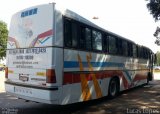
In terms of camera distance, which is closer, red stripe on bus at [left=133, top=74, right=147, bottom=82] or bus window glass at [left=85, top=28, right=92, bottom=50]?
bus window glass at [left=85, top=28, right=92, bottom=50]

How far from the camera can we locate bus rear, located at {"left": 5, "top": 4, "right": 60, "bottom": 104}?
25.1 feet

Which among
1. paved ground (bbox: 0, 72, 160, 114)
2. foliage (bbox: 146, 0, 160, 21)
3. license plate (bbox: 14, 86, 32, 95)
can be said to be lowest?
paved ground (bbox: 0, 72, 160, 114)

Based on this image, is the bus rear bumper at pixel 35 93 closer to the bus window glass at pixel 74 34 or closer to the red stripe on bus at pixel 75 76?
the red stripe on bus at pixel 75 76

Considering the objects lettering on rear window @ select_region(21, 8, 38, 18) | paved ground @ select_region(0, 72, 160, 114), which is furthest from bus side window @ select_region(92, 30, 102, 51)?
lettering on rear window @ select_region(21, 8, 38, 18)

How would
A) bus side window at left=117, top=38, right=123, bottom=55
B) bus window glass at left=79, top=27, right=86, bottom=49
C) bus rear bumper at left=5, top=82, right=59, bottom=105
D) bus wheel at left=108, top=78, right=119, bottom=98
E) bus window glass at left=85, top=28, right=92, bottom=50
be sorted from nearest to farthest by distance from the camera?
→ bus rear bumper at left=5, top=82, right=59, bottom=105
bus window glass at left=79, top=27, right=86, bottom=49
bus window glass at left=85, top=28, right=92, bottom=50
bus wheel at left=108, top=78, right=119, bottom=98
bus side window at left=117, top=38, right=123, bottom=55

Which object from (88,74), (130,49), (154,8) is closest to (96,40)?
(88,74)

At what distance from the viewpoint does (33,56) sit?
825 centimetres

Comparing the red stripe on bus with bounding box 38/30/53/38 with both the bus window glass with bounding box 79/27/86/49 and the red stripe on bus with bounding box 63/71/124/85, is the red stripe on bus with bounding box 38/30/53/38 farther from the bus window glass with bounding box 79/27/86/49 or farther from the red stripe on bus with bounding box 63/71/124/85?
the bus window glass with bounding box 79/27/86/49

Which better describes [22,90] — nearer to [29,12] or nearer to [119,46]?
[29,12]

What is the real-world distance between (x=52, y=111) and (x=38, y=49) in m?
2.54

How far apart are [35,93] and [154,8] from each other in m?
11.7

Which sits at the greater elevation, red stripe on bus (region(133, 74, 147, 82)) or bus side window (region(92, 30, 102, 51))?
bus side window (region(92, 30, 102, 51))

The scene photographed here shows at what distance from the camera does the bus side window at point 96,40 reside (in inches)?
391

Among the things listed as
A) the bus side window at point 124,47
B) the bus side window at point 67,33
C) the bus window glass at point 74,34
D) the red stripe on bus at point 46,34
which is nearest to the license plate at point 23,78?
the red stripe on bus at point 46,34
